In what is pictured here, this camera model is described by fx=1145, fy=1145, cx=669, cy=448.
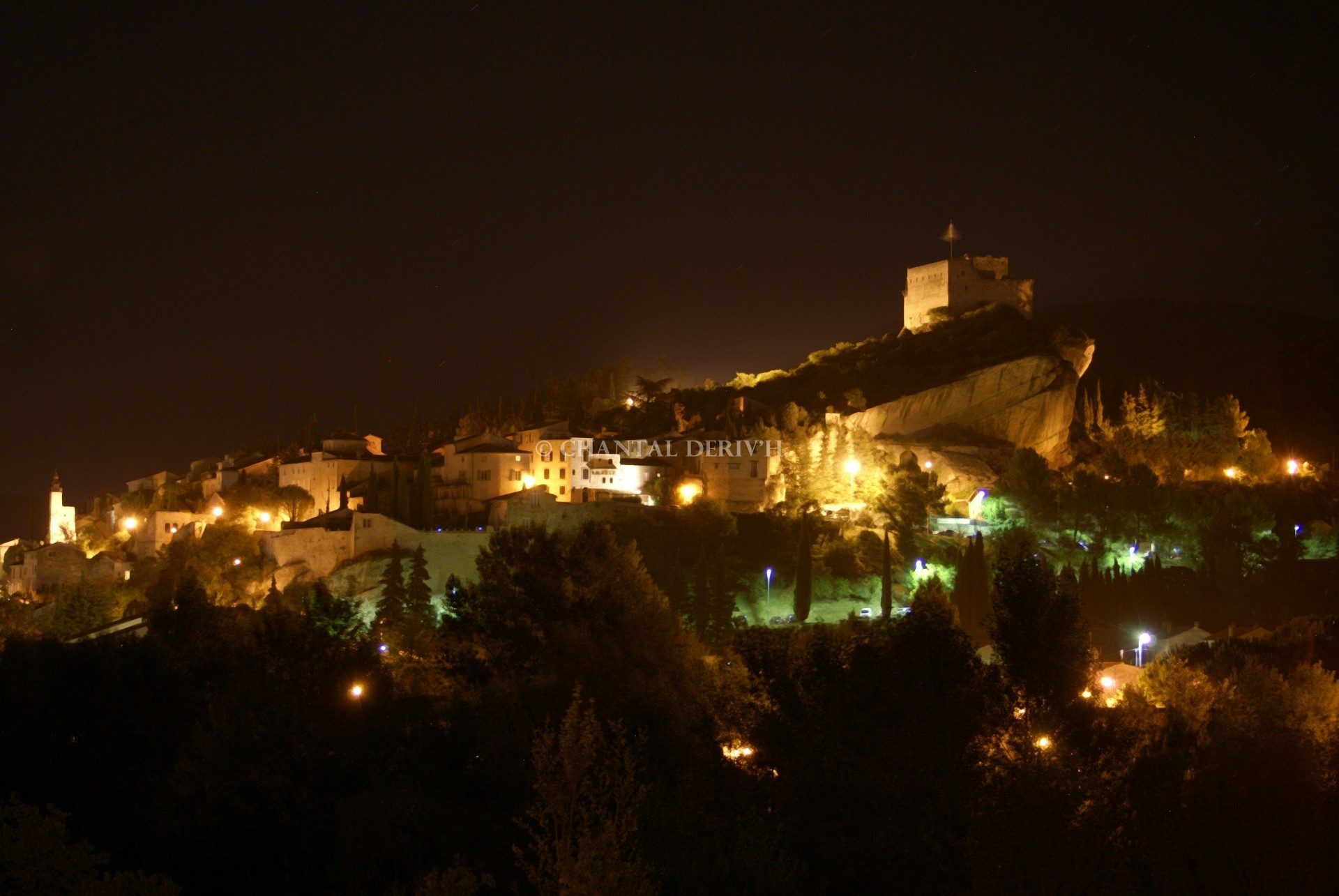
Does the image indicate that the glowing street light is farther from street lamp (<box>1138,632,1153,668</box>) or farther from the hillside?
street lamp (<box>1138,632,1153,668</box>)

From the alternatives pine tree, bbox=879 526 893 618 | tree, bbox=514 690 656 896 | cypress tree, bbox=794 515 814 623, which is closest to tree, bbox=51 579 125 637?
cypress tree, bbox=794 515 814 623

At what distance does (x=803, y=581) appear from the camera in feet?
133

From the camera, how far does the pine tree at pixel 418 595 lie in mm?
36625

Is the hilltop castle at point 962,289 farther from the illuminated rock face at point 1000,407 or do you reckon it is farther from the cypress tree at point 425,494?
the cypress tree at point 425,494

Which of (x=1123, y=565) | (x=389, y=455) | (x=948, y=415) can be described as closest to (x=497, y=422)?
(x=389, y=455)

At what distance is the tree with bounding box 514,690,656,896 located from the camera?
13.0 meters

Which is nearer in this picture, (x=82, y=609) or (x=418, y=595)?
(x=418, y=595)

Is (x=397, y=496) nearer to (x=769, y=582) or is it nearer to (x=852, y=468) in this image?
(x=769, y=582)

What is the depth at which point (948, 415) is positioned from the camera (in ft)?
185

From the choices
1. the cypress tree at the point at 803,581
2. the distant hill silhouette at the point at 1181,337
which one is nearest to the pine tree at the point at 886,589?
the cypress tree at the point at 803,581

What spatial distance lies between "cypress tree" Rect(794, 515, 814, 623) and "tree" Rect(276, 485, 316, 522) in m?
23.1

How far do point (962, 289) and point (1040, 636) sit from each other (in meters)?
47.3

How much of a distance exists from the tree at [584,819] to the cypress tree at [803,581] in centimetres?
2080

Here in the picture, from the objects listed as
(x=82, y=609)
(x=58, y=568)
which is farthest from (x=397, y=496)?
(x=58, y=568)
